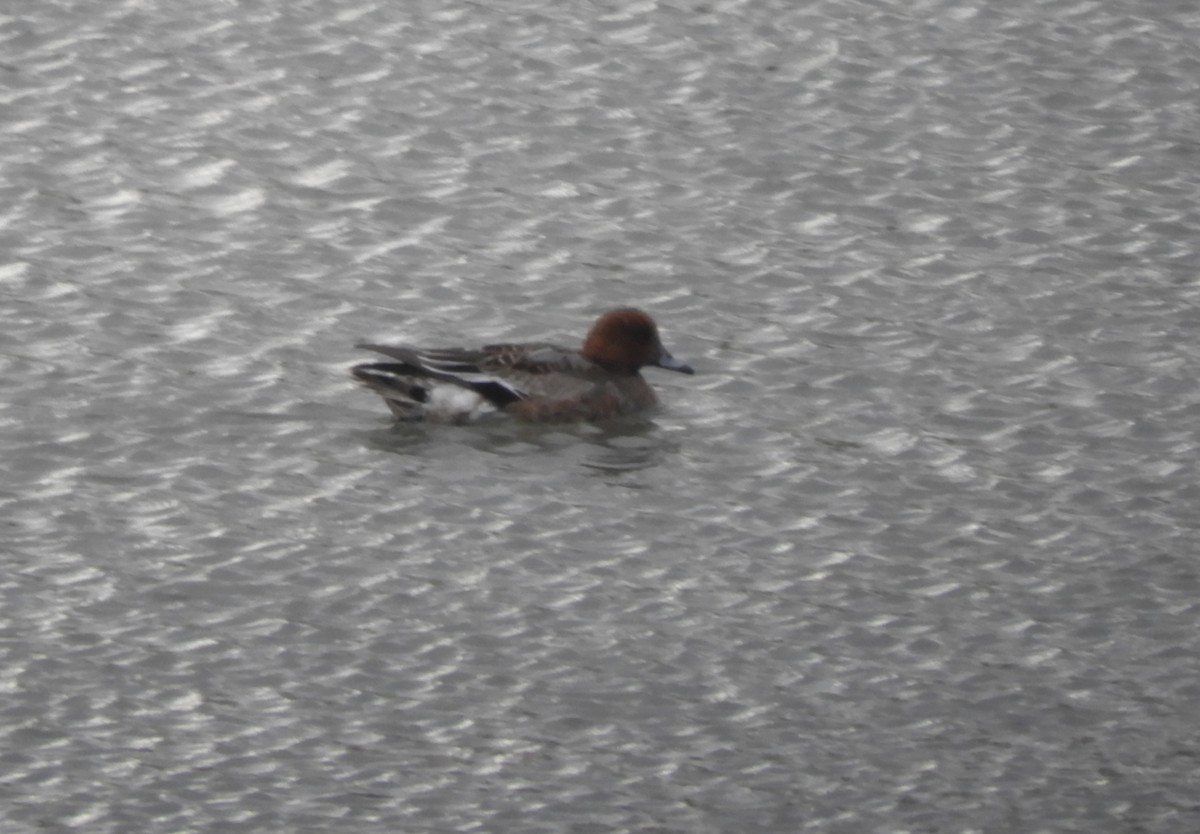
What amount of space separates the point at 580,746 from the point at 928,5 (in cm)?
964

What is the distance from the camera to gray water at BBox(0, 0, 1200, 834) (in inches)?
378

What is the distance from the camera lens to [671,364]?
13.5m

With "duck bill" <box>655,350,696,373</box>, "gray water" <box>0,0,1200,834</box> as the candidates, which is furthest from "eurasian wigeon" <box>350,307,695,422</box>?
"gray water" <box>0,0,1200,834</box>

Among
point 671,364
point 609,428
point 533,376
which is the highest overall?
point 533,376

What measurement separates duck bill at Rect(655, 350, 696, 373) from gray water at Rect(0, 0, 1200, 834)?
0.22 m

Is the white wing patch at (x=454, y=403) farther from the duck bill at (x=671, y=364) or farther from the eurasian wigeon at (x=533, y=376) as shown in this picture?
the duck bill at (x=671, y=364)

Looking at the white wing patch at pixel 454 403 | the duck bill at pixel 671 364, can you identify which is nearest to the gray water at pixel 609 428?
the white wing patch at pixel 454 403

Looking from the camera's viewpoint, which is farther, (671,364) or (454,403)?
(671,364)

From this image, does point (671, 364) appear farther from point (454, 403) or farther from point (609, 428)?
point (454, 403)

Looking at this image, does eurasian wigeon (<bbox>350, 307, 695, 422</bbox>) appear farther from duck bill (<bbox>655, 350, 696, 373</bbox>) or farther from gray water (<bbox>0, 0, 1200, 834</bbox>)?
gray water (<bbox>0, 0, 1200, 834</bbox>)

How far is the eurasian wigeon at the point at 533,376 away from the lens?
12945 mm

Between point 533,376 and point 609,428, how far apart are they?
51cm

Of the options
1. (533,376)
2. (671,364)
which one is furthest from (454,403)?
(671,364)

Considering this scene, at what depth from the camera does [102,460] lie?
12.1 m
